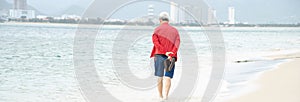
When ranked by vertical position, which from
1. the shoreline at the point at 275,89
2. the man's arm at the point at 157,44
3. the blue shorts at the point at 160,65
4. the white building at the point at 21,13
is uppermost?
the white building at the point at 21,13

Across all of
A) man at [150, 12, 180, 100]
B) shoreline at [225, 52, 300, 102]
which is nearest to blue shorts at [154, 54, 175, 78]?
man at [150, 12, 180, 100]

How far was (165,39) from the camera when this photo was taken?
29.5 ft

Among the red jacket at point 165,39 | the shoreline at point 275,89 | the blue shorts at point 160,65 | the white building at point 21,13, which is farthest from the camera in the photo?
the white building at point 21,13

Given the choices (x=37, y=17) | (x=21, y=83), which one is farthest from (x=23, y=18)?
(x=21, y=83)

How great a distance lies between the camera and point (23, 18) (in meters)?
158

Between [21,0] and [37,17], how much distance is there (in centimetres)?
887

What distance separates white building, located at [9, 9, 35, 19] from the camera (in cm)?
16024

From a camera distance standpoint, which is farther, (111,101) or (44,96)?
(44,96)

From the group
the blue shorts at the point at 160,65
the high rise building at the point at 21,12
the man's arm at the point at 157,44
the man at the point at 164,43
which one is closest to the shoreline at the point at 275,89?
the blue shorts at the point at 160,65

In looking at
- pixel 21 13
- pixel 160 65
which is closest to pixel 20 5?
pixel 21 13

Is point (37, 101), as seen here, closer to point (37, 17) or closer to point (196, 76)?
point (196, 76)

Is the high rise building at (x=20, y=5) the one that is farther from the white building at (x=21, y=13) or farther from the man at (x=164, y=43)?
the man at (x=164, y=43)

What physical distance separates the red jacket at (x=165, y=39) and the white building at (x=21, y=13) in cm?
15493

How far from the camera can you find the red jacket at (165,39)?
8.93 metres
